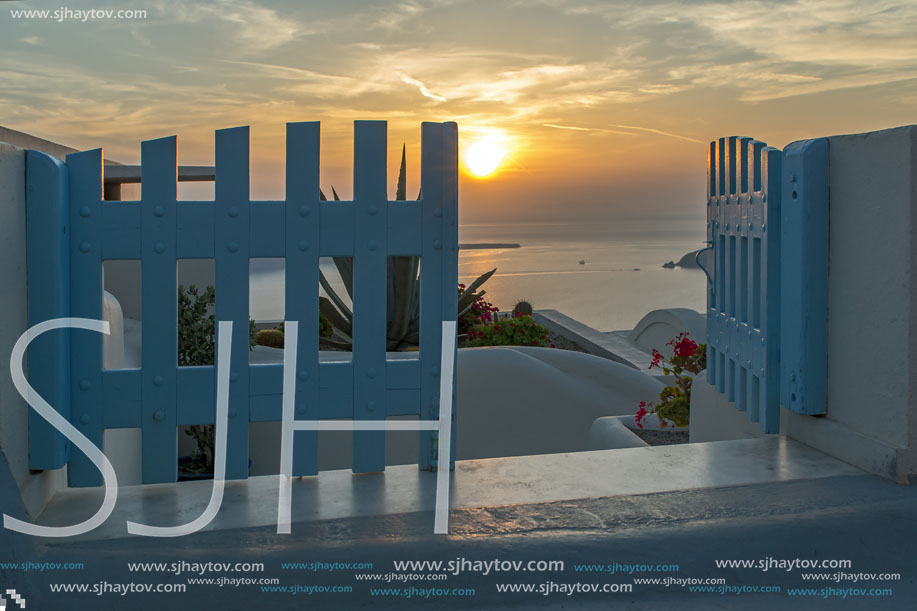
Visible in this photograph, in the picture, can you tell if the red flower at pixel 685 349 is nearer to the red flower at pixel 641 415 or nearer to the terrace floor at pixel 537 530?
the red flower at pixel 641 415

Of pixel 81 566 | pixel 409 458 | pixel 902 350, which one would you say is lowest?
pixel 409 458

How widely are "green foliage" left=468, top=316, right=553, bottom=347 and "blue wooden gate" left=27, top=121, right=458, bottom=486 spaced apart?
641 centimetres

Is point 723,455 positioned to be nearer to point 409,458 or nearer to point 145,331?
point 145,331

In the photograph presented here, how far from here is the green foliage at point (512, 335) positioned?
925cm

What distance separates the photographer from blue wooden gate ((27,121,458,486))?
8.29 feet

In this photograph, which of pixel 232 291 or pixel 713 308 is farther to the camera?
pixel 713 308

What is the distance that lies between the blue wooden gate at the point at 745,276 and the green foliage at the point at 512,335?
5365mm

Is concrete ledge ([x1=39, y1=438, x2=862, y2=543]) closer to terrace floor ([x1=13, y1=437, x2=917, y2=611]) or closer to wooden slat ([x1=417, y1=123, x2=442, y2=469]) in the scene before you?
terrace floor ([x1=13, y1=437, x2=917, y2=611])

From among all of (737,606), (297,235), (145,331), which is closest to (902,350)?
(737,606)

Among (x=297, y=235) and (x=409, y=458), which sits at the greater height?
(x=297, y=235)

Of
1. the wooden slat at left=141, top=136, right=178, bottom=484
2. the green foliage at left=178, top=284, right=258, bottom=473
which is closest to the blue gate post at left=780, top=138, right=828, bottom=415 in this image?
the wooden slat at left=141, top=136, right=178, bottom=484

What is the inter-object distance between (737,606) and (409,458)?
3313 millimetres


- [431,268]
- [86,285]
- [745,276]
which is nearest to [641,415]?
[745,276]

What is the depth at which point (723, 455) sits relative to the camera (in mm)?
2969
